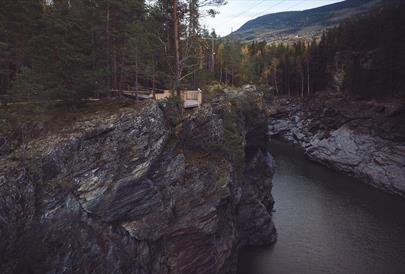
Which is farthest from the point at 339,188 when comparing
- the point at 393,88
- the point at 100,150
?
the point at 100,150

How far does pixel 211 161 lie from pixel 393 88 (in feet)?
151

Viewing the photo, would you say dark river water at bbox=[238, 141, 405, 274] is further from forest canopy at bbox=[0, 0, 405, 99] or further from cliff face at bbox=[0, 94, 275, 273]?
forest canopy at bbox=[0, 0, 405, 99]

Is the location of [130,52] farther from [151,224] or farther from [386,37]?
[386,37]

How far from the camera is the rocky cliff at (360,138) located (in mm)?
49812

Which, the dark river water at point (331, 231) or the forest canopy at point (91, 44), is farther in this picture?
the dark river water at point (331, 231)

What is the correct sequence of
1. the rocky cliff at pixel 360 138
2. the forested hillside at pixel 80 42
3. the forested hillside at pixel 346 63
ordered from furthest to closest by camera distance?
1. the forested hillside at pixel 346 63
2. the rocky cliff at pixel 360 138
3. the forested hillside at pixel 80 42

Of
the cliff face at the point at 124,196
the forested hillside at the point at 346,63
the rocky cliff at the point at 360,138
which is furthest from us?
the forested hillside at the point at 346,63

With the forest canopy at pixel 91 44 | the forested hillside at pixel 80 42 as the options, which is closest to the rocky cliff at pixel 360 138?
the forest canopy at pixel 91 44

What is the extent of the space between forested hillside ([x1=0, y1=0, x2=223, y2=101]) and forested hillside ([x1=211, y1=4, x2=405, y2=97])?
42712 millimetres

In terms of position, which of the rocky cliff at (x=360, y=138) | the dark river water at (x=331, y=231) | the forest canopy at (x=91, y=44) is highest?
the forest canopy at (x=91, y=44)

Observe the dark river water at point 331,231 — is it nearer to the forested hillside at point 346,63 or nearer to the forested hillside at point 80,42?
the forested hillside at point 346,63

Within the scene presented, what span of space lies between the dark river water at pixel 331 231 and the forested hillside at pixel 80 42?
837 inches

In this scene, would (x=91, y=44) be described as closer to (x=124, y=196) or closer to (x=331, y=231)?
(x=124, y=196)

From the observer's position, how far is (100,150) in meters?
18.5
